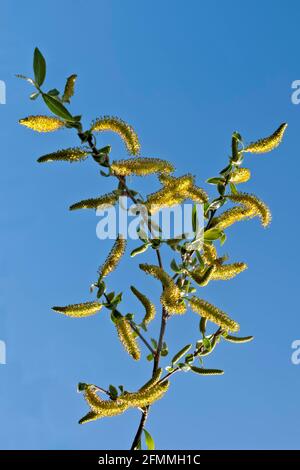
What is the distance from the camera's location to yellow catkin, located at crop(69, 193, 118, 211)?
6.51 ft

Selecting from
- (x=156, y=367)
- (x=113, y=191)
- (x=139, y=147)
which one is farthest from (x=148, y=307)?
(x=139, y=147)

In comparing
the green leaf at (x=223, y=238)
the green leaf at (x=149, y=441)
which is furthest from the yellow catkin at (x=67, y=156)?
the green leaf at (x=149, y=441)

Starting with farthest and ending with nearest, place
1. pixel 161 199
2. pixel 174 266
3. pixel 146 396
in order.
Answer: pixel 174 266, pixel 161 199, pixel 146 396

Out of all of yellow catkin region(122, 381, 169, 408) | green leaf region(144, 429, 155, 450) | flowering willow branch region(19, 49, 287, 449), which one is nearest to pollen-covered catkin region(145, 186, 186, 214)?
flowering willow branch region(19, 49, 287, 449)

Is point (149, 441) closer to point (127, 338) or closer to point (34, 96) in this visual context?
point (127, 338)

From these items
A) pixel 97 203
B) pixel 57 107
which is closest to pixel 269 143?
pixel 97 203

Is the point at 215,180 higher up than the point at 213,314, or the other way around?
the point at 215,180

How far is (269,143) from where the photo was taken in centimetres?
211

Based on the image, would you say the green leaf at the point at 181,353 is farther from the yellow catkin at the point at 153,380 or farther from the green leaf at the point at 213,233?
the green leaf at the point at 213,233

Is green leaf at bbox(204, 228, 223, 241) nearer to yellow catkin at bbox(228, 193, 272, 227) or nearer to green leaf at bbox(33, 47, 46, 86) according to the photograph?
yellow catkin at bbox(228, 193, 272, 227)

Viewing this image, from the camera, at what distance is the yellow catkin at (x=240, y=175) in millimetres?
2164

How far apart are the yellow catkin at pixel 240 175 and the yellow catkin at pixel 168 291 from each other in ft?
1.54

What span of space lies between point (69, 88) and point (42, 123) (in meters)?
0.17
